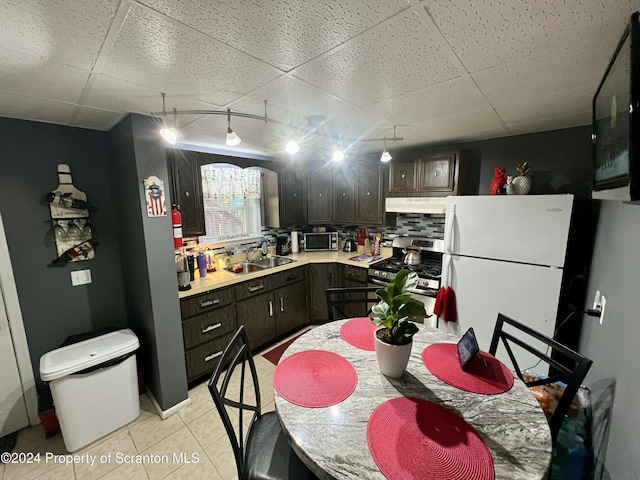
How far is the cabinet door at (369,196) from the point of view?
10.5 ft

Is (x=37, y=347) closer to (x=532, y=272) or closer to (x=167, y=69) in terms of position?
(x=167, y=69)

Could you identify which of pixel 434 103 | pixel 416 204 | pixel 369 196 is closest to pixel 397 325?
pixel 434 103

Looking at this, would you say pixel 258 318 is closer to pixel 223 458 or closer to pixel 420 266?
pixel 223 458

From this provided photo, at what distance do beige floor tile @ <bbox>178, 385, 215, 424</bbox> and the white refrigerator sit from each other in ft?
7.16

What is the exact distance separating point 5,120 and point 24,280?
43.6 inches

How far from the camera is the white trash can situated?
173cm

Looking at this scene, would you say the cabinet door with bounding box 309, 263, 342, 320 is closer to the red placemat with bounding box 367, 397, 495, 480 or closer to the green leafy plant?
the green leafy plant

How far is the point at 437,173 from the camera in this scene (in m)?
2.72

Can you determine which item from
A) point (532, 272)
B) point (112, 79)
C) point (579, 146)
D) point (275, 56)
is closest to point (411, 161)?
point (579, 146)

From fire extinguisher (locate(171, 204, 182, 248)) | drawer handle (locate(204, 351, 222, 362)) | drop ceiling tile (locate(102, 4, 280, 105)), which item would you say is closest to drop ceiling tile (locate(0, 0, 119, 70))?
drop ceiling tile (locate(102, 4, 280, 105))

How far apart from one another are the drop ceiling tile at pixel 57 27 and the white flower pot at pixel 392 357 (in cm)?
152

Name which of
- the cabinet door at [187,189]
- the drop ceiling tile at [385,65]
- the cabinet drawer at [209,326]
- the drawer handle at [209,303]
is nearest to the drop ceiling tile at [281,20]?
the drop ceiling tile at [385,65]

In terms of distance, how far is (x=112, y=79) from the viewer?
1.28 metres

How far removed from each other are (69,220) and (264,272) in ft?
5.32
